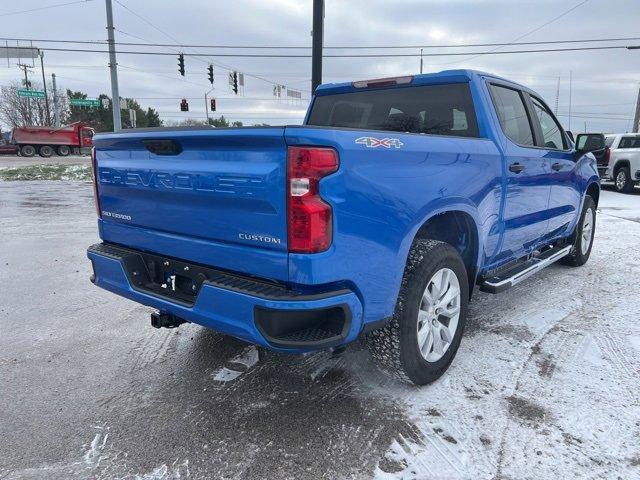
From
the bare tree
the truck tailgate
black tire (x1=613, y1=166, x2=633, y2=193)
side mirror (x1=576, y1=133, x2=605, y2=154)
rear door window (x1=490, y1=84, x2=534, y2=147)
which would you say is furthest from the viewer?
the bare tree

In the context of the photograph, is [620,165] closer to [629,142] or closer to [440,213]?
[629,142]

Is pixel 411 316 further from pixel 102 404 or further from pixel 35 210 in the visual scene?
pixel 35 210

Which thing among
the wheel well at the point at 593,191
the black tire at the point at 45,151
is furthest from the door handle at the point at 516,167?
the black tire at the point at 45,151

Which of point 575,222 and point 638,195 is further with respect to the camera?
point 638,195

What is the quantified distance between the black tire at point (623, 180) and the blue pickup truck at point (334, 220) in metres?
13.5

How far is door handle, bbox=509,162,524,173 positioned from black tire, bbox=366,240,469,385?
108 cm

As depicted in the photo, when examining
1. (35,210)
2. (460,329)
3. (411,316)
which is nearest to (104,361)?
(411,316)

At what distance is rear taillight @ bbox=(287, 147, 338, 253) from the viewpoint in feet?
7.33

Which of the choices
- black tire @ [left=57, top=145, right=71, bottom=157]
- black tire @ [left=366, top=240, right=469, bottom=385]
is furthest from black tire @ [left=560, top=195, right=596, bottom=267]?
black tire @ [left=57, top=145, right=71, bottom=157]

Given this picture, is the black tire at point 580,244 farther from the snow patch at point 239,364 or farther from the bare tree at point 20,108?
the bare tree at point 20,108

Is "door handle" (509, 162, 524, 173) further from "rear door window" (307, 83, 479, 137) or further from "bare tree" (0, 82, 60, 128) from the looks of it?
"bare tree" (0, 82, 60, 128)

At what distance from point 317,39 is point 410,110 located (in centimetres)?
761

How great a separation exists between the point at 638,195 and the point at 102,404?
1631 centimetres

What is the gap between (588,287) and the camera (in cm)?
527
